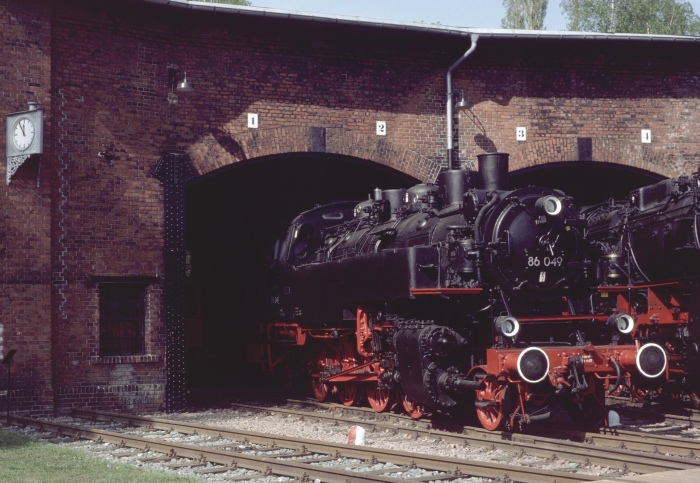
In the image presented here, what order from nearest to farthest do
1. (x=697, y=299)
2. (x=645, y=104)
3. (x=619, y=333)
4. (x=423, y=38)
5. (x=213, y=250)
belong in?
(x=619, y=333) < (x=697, y=299) < (x=423, y=38) < (x=645, y=104) < (x=213, y=250)

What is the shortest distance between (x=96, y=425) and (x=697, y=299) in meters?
7.70

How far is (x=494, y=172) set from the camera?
463 inches

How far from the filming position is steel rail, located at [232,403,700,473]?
8211 millimetres

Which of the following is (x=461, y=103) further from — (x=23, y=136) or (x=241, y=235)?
(x=23, y=136)

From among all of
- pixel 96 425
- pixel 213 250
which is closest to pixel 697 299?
pixel 96 425

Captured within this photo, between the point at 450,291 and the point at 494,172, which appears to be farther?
the point at 494,172

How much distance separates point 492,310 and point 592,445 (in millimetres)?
2089

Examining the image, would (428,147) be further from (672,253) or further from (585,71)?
(672,253)

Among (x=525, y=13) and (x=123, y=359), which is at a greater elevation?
(x=525, y=13)

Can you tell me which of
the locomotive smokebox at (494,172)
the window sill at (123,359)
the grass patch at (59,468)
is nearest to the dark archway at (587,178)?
the locomotive smokebox at (494,172)

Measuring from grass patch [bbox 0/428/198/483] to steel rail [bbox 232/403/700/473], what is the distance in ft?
10.9

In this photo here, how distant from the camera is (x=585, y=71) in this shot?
1761 cm

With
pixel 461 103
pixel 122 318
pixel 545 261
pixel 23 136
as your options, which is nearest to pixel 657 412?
pixel 545 261

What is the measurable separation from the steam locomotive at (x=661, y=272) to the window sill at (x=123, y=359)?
675 centimetres
